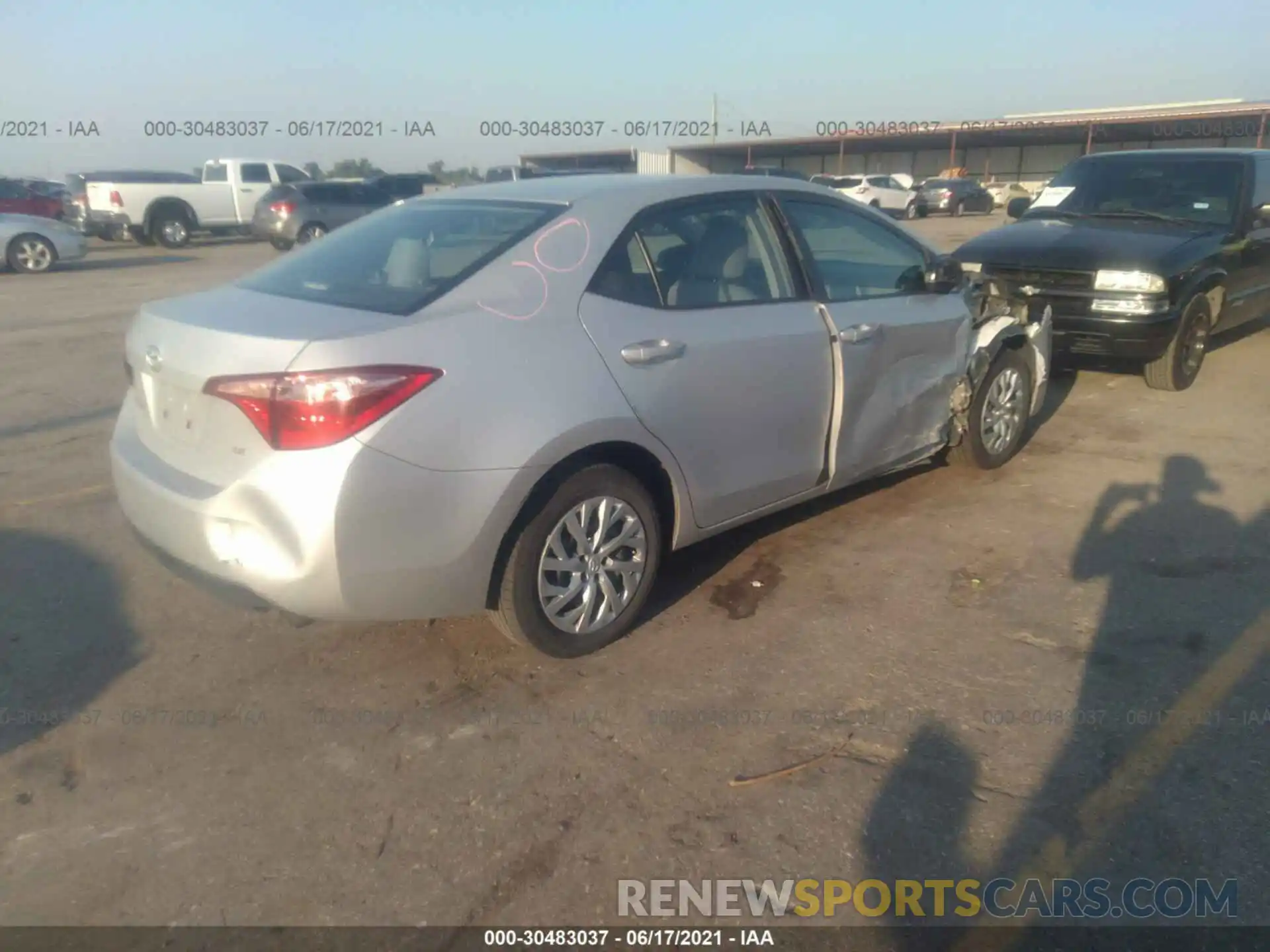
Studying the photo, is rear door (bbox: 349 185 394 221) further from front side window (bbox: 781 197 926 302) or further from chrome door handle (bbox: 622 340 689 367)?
chrome door handle (bbox: 622 340 689 367)

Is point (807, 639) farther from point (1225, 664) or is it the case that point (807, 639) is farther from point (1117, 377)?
point (1117, 377)

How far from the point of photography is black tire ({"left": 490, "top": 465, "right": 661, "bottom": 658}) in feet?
10.7

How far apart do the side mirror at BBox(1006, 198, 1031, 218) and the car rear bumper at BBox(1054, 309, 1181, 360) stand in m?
1.93

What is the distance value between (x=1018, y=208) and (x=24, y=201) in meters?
23.1

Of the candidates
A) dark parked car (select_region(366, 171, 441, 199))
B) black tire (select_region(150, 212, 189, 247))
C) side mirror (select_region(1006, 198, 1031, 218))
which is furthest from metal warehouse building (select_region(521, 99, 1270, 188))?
side mirror (select_region(1006, 198, 1031, 218))

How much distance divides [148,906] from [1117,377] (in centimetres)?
786

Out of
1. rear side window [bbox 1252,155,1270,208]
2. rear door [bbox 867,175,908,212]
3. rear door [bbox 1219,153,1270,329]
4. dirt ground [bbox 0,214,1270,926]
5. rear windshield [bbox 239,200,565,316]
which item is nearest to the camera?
dirt ground [bbox 0,214,1270,926]

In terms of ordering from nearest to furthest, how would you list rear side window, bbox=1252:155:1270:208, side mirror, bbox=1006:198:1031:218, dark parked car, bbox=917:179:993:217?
rear side window, bbox=1252:155:1270:208 < side mirror, bbox=1006:198:1031:218 < dark parked car, bbox=917:179:993:217

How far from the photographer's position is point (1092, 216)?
7949 millimetres

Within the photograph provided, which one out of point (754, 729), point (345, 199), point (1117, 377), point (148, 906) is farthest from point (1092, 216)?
point (345, 199)

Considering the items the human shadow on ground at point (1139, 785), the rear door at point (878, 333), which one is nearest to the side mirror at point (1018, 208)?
the rear door at point (878, 333)

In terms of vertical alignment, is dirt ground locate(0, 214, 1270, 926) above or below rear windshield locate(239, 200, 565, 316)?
below

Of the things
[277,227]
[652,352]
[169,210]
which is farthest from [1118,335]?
[169,210]

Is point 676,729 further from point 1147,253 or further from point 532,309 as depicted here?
point 1147,253
